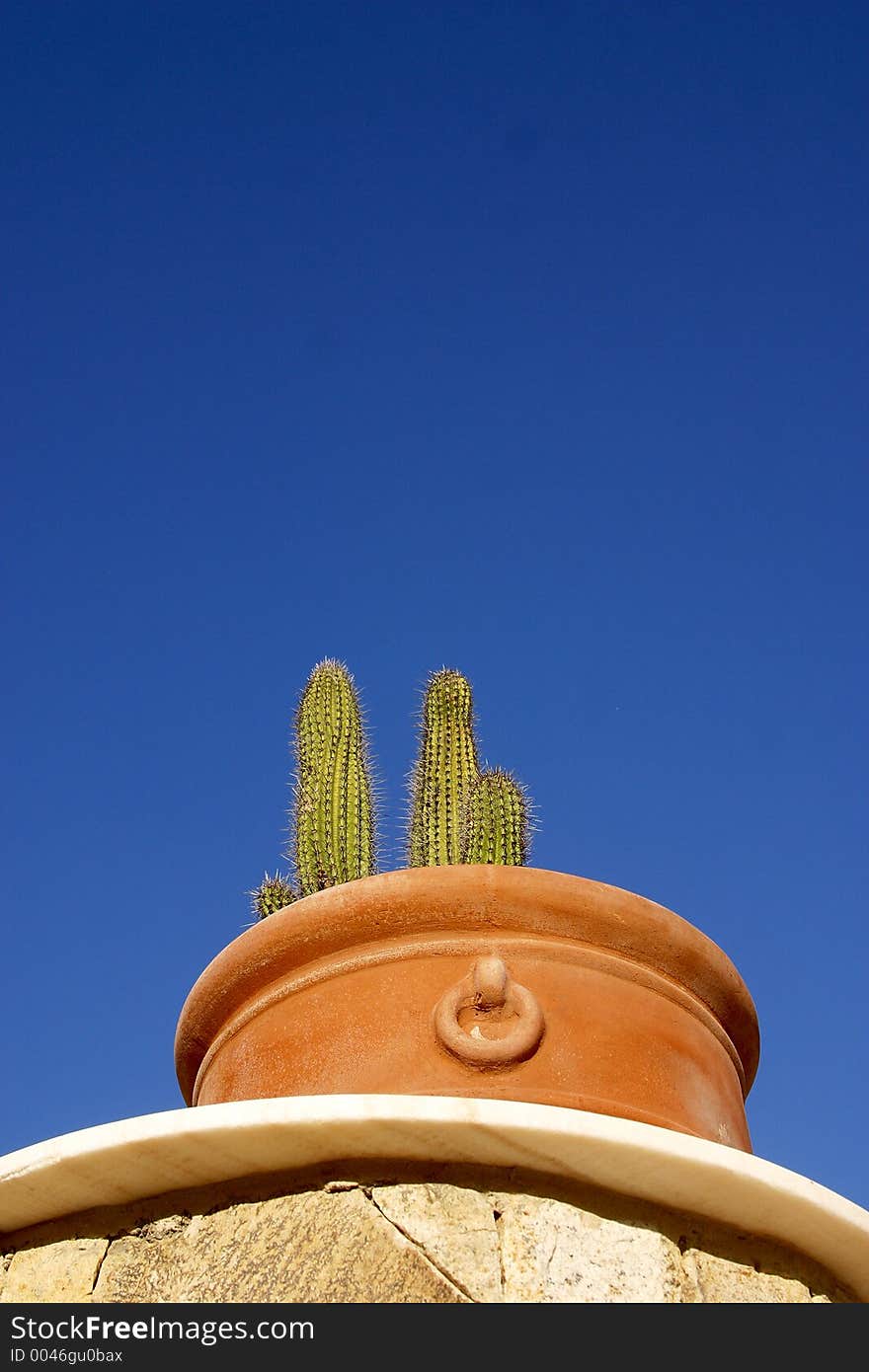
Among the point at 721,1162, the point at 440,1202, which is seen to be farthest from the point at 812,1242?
the point at 440,1202

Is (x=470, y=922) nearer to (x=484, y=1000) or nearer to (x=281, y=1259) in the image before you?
(x=484, y=1000)

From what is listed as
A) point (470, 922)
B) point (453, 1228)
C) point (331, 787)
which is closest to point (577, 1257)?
point (453, 1228)

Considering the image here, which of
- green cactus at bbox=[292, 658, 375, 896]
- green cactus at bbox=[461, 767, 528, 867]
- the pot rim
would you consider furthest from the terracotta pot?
green cactus at bbox=[292, 658, 375, 896]

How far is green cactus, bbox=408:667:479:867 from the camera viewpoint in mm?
2836

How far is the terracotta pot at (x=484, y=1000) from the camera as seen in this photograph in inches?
62.2

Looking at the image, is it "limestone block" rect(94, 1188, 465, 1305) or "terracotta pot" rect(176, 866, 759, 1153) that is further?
"terracotta pot" rect(176, 866, 759, 1153)

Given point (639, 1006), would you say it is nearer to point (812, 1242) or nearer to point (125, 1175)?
point (812, 1242)

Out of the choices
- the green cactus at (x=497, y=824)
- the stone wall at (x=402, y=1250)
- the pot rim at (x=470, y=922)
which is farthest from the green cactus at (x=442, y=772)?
the stone wall at (x=402, y=1250)

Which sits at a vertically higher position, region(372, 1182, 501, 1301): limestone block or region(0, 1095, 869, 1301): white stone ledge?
region(0, 1095, 869, 1301): white stone ledge

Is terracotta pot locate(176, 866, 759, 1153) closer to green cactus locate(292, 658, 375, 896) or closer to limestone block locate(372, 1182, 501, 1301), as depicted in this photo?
limestone block locate(372, 1182, 501, 1301)

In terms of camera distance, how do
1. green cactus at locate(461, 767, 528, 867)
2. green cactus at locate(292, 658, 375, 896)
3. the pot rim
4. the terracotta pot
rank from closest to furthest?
the terracotta pot → the pot rim → green cactus at locate(461, 767, 528, 867) → green cactus at locate(292, 658, 375, 896)

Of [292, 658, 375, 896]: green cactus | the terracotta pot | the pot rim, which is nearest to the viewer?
the terracotta pot

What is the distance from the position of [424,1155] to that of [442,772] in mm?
1705
